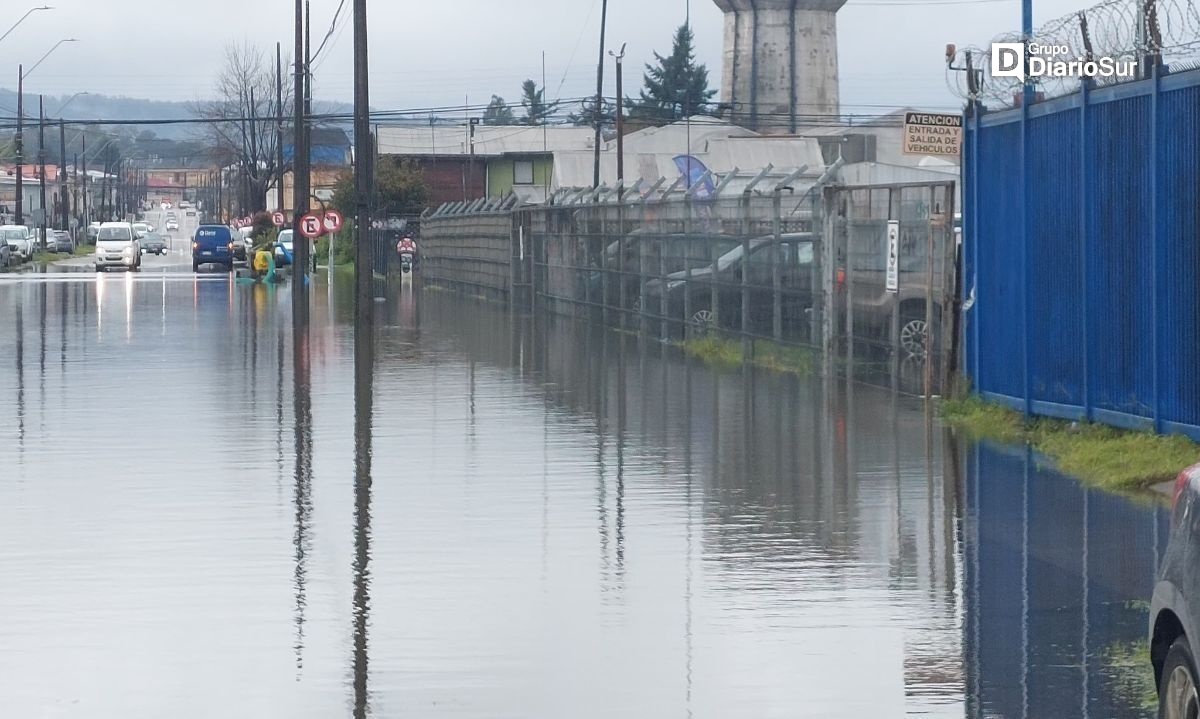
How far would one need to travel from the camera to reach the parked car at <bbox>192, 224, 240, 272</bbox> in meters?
71.1

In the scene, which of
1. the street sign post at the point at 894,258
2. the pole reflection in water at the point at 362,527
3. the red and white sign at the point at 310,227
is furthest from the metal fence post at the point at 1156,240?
the red and white sign at the point at 310,227

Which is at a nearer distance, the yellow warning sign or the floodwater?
the floodwater

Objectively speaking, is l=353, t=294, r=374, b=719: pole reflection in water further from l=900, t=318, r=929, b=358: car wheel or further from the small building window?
the small building window

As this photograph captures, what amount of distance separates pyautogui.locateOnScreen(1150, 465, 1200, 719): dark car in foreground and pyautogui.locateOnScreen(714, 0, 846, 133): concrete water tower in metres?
82.1

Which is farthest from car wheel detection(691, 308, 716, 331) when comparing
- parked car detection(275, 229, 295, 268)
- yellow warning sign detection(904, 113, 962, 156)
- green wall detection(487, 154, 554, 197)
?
green wall detection(487, 154, 554, 197)

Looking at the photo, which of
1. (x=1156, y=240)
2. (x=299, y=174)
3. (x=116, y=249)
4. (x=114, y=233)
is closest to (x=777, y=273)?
(x=1156, y=240)

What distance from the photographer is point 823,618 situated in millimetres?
8609

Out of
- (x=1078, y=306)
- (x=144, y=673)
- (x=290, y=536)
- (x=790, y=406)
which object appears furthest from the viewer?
(x=790, y=406)

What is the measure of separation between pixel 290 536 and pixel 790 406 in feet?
25.4

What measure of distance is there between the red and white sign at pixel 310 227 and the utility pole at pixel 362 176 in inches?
524

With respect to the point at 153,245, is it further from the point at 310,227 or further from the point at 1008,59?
the point at 1008,59

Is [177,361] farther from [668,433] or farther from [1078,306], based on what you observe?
[1078,306]

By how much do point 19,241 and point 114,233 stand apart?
37.6ft

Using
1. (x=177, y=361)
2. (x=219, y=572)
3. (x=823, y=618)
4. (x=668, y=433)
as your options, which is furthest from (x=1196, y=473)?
(x=177, y=361)
